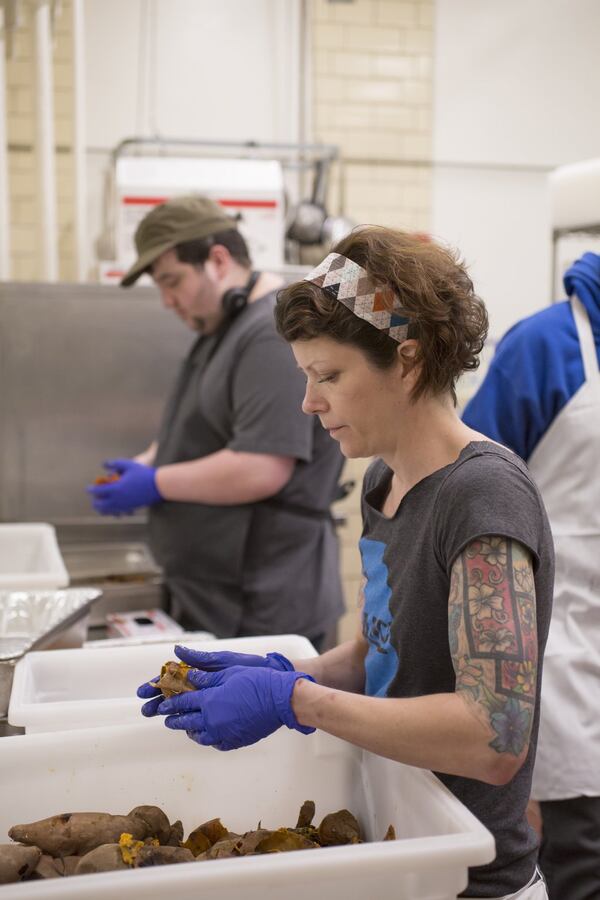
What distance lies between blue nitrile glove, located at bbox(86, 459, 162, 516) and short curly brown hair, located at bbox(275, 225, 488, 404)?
1571 mm

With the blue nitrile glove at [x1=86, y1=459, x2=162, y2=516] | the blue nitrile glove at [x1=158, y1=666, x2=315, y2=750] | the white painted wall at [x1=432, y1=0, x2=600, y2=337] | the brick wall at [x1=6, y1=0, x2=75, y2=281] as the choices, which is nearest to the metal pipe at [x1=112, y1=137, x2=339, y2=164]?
the brick wall at [x1=6, y1=0, x2=75, y2=281]

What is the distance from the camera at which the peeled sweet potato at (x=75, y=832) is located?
1.15m

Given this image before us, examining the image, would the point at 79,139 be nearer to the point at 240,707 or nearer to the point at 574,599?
the point at 574,599

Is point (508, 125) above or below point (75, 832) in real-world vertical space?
above

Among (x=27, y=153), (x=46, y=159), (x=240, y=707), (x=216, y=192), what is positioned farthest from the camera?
(x=27, y=153)

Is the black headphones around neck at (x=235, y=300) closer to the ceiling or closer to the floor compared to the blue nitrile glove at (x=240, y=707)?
closer to the ceiling

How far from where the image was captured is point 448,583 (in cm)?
112

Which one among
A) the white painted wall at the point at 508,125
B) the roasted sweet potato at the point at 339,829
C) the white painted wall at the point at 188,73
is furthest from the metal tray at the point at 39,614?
the white painted wall at the point at 508,125

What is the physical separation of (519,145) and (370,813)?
15.8 ft

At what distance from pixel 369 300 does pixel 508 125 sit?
15.3ft

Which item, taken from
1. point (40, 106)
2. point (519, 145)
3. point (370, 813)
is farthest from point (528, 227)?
point (370, 813)

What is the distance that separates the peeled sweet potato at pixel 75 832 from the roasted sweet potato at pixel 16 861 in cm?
3

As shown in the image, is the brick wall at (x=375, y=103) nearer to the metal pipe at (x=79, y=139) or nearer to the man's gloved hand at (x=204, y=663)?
the metal pipe at (x=79, y=139)

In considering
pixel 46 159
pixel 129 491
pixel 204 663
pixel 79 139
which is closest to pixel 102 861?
pixel 204 663
